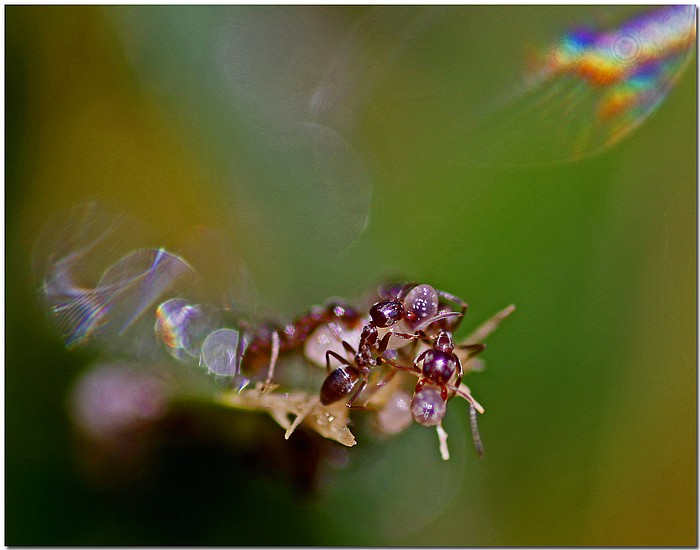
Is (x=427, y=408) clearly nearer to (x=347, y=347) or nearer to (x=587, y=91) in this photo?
(x=347, y=347)

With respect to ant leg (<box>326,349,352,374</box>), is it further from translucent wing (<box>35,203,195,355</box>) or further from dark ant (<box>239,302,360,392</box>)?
translucent wing (<box>35,203,195,355</box>)

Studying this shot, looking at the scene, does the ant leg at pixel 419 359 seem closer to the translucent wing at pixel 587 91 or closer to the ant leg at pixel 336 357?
the ant leg at pixel 336 357

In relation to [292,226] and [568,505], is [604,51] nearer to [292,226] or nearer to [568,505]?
[292,226]

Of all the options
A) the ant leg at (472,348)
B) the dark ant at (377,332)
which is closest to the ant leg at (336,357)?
the dark ant at (377,332)

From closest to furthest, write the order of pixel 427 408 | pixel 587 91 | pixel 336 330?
pixel 427 408, pixel 336 330, pixel 587 91

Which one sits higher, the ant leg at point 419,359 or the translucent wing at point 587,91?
the translucent wing at point 587,91

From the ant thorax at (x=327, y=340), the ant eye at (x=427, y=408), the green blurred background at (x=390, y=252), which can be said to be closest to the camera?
the ant eye at (x=427, y=408)

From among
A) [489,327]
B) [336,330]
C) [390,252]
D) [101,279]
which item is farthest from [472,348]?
[101,279]
